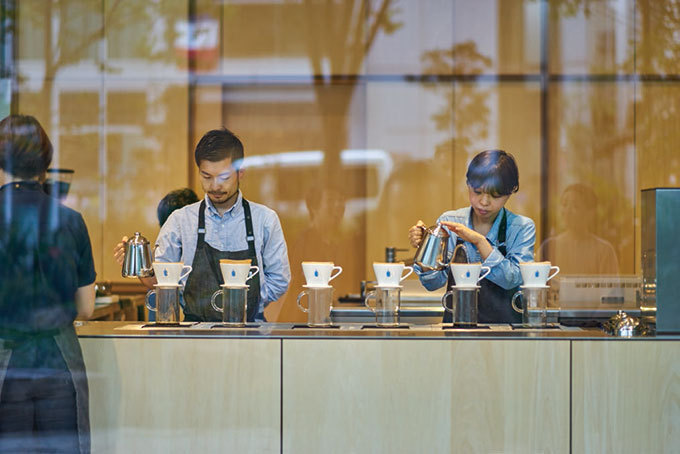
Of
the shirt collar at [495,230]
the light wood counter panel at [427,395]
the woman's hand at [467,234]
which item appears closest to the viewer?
the light wood counter panel at [427,395]

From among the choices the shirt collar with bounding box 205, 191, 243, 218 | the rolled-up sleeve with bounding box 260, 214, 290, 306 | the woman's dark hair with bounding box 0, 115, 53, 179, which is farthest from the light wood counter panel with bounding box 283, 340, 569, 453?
the woman's dark hair with bounding box 0, 115, 53, 179

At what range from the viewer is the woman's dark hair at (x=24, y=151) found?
104 inches

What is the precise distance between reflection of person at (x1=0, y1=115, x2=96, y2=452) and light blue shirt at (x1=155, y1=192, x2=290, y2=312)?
1.56ft

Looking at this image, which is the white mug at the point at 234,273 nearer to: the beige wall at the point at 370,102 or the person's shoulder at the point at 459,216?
the person's shoulder at the point at 459,216

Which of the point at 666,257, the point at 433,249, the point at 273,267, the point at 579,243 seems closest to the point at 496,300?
the point at 433,249

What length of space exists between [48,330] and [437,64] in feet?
10.4

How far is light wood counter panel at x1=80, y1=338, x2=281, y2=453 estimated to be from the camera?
Answer: 90.3 inches

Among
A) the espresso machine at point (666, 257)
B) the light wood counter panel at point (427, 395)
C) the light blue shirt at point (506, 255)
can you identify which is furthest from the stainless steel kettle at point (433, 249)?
the espresso machine at point (666, 257)

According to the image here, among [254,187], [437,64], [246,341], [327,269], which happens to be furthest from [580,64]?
[246,341]

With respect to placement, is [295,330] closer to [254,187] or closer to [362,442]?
[362,442]

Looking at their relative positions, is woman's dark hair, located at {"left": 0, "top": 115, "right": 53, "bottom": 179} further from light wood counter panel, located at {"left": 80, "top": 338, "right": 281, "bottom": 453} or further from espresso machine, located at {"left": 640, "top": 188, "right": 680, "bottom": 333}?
espresso machine, located at {"left": 640, "top": 188, "right": 680, "bottom": 333}

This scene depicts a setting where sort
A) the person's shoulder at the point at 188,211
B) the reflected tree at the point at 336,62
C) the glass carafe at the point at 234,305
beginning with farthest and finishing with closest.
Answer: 1. the reflected tree at the point at 336,62
2. the person's shoulder at the point at 188,211
3. the glass carafe at the point at 234,305

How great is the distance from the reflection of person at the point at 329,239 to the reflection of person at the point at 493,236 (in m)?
1.85

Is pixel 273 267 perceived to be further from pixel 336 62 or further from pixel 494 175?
pixel 336 62
